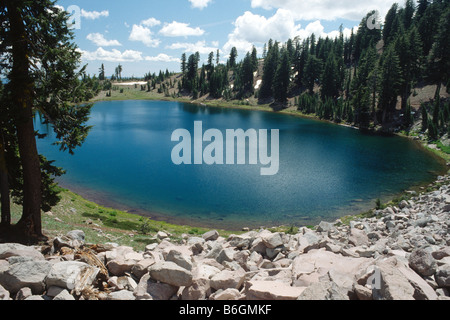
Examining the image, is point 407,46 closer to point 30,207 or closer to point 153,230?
point 153,230

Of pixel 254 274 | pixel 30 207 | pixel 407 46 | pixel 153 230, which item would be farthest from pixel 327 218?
pixel 407 46

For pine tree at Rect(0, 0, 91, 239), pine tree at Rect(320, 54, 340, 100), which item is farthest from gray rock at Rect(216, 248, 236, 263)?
pine tree at Rect(320, 54, 340, 100)

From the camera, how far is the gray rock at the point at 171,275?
8727 millimetres

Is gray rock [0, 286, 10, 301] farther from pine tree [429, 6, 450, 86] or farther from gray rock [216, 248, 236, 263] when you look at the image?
pine tree [429, 6, 450, 86]

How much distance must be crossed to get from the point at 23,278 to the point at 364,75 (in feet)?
350

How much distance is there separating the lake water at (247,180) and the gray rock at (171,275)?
19264 mm

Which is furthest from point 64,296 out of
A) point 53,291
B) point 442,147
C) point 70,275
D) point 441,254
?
point 442,147

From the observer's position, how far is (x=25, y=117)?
13.5 meters

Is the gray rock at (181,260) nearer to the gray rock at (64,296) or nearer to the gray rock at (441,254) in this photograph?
the gray rock at (64,296)

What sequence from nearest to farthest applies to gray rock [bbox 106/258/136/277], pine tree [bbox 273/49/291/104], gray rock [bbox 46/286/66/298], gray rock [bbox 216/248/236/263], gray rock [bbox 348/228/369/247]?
gray rock [bbox 46/286/66/298] → gray rock [bbox 106/258/136/277] → gray rock [bbox 216/248/236/263] → gray rock [bbox 348/228/369/247] → pine tree [bbox 273/49/291/104]

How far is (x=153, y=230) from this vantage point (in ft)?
77.7

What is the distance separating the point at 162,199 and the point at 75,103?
19.6 meters

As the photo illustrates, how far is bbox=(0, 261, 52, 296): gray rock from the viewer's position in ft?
26.0

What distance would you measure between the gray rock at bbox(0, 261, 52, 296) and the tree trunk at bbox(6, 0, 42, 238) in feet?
23.8
